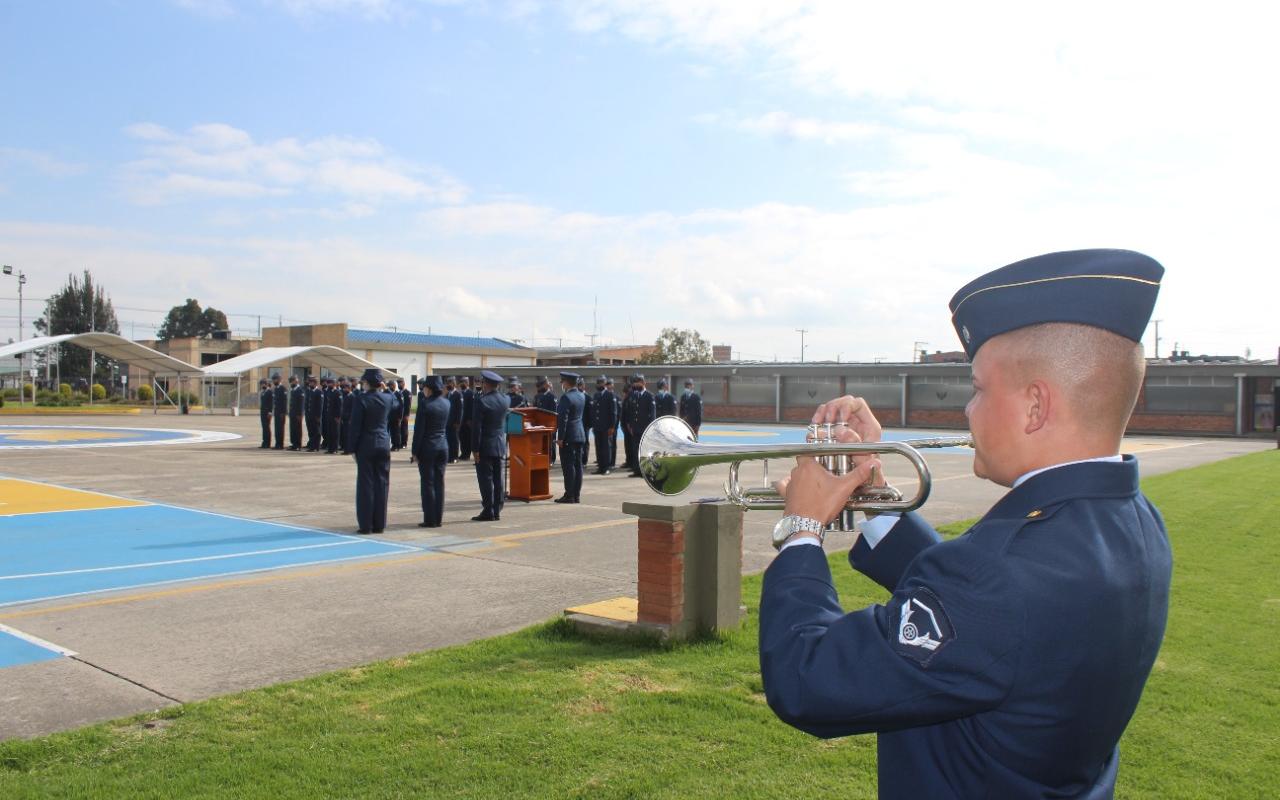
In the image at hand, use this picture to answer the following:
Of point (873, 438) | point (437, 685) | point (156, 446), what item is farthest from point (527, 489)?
point (156, 446)

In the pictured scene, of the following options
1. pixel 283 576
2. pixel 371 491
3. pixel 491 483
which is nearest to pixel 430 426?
pixel 491 483

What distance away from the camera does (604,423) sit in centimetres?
1953

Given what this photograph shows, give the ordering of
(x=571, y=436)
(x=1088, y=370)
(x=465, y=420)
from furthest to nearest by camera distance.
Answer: (x=465, y=420) < (x=571, y=436) < (x=1088, y=370)

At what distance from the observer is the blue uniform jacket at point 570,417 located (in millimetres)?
15633

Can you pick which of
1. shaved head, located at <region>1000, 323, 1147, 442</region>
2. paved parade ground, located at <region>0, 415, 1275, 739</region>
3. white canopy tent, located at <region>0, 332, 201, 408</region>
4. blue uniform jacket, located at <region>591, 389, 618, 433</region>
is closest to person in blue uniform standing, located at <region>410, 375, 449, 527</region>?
paved parade ground, located at <region>0, 415, 1275, 739</region>

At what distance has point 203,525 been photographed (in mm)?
11727

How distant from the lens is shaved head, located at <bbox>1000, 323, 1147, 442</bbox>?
1548mm

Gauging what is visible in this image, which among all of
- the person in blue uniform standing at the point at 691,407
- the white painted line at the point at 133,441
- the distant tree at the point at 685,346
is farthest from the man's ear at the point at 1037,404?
the distant tree at the point at 685,346

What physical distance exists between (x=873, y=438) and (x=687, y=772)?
2.55 meters

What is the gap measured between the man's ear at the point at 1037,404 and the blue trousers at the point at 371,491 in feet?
34.0

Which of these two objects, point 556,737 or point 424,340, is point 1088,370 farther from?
point 424,340

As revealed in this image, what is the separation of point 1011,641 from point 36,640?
6899 mm

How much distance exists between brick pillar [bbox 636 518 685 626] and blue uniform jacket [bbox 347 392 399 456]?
6155 mm

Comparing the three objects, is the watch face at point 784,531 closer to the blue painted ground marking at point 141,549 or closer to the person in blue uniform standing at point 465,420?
the blue painted ground marking at point 141,549
